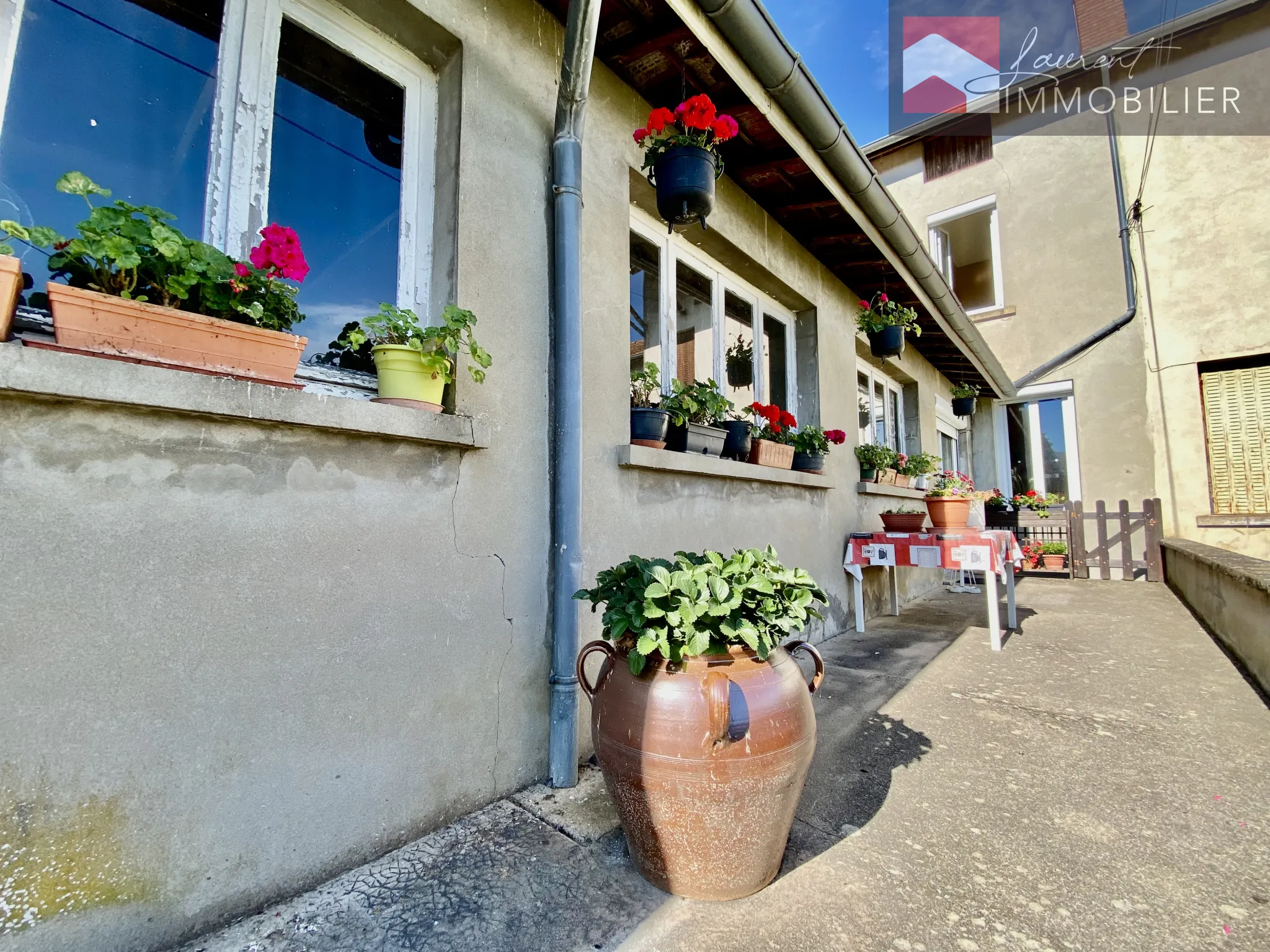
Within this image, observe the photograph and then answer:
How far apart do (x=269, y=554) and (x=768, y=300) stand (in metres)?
3.97

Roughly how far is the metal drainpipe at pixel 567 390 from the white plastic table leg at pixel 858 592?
3336mm

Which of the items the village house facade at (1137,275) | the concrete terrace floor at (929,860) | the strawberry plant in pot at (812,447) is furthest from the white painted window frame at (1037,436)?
the concrete terrace floor at (929,860)

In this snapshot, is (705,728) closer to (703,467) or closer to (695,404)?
(703,467)

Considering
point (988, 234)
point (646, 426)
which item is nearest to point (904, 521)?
point (646, 426)

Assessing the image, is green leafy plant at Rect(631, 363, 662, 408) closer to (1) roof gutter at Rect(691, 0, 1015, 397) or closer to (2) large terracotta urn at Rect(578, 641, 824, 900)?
(1) roof gutter at Rect(691, 0, 1015, 397)

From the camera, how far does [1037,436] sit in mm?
9625

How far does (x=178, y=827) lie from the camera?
1.35 m

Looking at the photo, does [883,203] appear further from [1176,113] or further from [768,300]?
[1176,113]

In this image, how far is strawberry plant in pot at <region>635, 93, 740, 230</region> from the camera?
97.3 inches

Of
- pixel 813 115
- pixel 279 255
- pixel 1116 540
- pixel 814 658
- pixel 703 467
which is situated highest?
pixel 813 115

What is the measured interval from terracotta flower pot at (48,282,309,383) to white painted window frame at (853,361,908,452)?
483 cm

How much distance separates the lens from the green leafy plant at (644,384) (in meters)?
3.05

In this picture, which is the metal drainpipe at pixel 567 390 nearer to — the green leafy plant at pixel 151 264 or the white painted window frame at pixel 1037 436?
the green leafy plant at pixel 151 264

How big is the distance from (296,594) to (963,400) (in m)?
9.26
